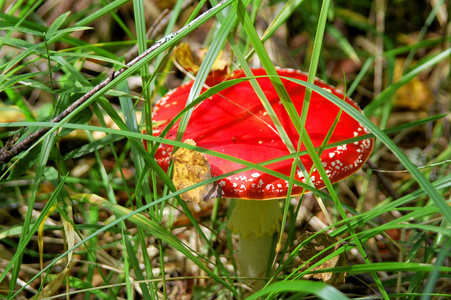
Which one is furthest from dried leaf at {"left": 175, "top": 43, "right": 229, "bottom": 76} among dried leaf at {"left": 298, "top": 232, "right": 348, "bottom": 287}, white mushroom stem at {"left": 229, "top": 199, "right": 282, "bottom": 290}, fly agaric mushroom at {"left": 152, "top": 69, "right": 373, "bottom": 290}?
dried leaf at {"left": 298, "top": 232, "right": 348, "bottom": 287}

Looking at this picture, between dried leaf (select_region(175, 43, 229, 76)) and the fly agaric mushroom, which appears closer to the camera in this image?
the fly agaric mushroom

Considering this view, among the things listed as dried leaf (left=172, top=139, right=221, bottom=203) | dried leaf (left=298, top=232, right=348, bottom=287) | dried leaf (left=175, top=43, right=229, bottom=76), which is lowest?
dried leaf (left=298, top=232, right=348, bottom=287)

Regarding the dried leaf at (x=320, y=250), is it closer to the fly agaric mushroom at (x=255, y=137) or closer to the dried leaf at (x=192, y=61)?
the fly agaric mushroom at (x=255, y=137)

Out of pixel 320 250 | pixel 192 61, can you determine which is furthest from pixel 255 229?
pixel 192 61

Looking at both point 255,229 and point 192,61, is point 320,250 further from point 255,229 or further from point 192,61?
point 192,61

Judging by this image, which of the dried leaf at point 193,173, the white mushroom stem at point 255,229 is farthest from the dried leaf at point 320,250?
the white mushroom stem at point 255,229

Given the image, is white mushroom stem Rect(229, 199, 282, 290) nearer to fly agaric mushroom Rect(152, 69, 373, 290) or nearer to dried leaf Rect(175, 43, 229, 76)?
fly agaric mushroom Rect(152, 69, 373, 290)
